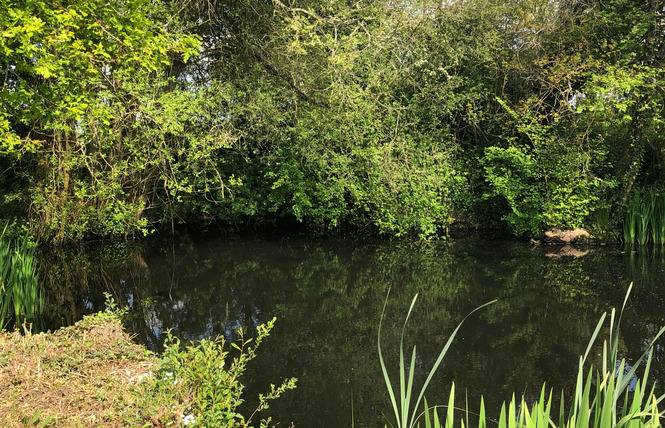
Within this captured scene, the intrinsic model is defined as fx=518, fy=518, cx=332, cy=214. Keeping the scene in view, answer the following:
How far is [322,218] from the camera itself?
12.5m

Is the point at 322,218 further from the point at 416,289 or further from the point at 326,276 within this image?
the point at 416,289

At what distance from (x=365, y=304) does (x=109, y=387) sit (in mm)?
4315

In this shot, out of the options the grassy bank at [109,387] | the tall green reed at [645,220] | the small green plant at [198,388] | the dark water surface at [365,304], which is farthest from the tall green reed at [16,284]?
Result: the tall green reed at [645,220]

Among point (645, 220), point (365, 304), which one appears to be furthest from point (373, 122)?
point (645, 220)

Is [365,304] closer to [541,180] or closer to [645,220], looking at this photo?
A: [541,180]

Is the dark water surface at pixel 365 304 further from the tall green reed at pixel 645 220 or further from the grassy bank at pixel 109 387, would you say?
the grassy bank at pixel 109 387

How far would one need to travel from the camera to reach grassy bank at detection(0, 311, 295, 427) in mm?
2969

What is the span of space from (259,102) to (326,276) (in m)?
3.77

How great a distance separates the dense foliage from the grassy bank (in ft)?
18.9

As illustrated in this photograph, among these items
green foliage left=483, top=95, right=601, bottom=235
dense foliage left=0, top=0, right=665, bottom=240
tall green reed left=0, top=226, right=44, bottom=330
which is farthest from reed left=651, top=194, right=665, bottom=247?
tall green reed left=0, top=226, right=44, bottom=330

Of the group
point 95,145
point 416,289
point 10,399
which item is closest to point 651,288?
point 416,289

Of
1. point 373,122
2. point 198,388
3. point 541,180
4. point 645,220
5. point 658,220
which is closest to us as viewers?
point 198,388

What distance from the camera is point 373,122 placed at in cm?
1112

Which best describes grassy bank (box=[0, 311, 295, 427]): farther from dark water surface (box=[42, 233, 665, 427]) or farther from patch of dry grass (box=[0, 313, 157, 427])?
dark water surface (box=[42, 233, 665, 427])
